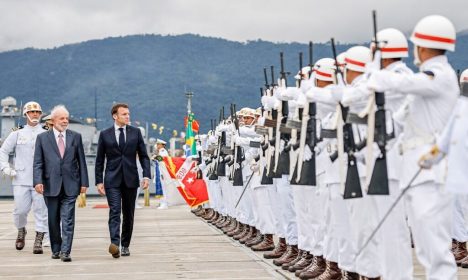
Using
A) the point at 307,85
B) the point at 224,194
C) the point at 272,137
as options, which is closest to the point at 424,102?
Answer: the point at 307,85

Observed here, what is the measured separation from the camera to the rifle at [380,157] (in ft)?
25.0

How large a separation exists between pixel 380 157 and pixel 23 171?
852cm

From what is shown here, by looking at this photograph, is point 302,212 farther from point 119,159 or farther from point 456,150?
point 456,150

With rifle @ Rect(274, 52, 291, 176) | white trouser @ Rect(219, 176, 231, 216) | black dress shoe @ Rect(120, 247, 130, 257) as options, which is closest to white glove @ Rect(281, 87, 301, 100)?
rifle @ Rect(274, 52, 291, 176)

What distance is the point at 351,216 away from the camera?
27.8 feet

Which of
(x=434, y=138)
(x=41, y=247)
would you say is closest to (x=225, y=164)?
(x=41, y=247)

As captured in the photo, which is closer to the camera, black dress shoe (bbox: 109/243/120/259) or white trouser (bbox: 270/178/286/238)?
white trouser (bbox: 270/178/286/238)

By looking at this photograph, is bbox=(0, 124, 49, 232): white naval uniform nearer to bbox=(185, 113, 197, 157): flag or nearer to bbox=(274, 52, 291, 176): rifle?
bbox=(274, 52, 291, 176): rifle

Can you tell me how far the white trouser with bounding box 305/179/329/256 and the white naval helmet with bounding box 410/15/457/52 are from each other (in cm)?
328

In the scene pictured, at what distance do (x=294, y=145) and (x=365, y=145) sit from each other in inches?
103

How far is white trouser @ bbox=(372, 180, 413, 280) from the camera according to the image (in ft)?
25.4

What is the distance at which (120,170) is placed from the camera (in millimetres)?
13469

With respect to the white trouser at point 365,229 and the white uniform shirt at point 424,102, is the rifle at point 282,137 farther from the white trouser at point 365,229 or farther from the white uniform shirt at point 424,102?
the white uniform shirt at point 424,102

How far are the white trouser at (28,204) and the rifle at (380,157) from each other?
320 inches
